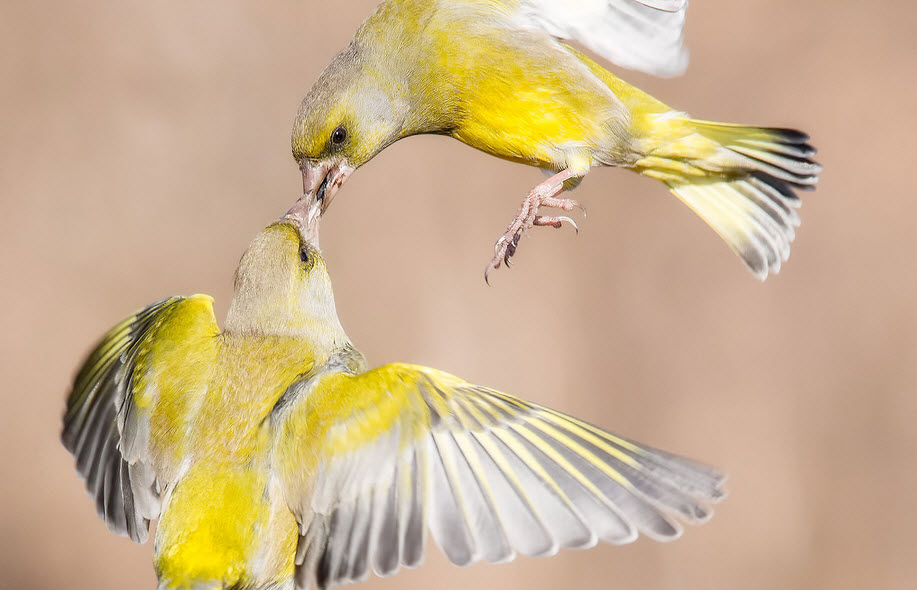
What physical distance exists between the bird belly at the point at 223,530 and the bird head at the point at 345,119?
1.92 feet

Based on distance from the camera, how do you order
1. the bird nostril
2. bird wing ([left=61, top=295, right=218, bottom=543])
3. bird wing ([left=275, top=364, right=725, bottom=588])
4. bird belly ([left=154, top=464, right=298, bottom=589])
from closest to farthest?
bird wing ([left=275, top=364, right=725, bottom=588]), bird belly ([left=154, top=464, right=298, bottom=589]), bird wing ([left=61, top=295, right=218, bottom=543]), the bird nostril

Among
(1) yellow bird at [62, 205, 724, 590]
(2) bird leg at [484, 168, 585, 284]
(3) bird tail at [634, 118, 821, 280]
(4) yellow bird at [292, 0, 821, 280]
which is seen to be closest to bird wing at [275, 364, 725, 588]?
(1) yellow bird at [62, 205, 724, 590]

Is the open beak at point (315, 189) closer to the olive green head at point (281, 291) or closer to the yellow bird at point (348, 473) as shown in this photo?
the olive green head at point (281, 291)

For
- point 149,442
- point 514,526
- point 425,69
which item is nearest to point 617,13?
point 425,69

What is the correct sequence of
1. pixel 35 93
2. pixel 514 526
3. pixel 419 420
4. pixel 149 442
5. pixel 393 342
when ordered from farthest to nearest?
1. pixel 393 342
2. pixel 35 93
3. pixel 149 442
4. pixel 419 420
5. pixel 514 526

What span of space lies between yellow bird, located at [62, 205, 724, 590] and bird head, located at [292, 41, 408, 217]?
0.35 m

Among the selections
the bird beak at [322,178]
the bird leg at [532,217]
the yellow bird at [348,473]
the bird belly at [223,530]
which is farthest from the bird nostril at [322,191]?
the bird belly at [223,530]

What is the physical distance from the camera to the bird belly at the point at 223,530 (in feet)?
5.39

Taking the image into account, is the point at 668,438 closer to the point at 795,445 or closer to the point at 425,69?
the point at 795,445

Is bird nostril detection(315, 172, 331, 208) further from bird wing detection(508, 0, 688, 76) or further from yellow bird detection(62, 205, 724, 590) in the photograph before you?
bird wing detection(508, 0, 688, 76)

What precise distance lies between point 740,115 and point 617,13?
2.97 meters

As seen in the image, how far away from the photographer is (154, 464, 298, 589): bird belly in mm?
1644

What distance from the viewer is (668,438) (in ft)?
15.8

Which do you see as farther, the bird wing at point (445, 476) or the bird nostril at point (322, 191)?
the bird nostril at point (322, 191)
